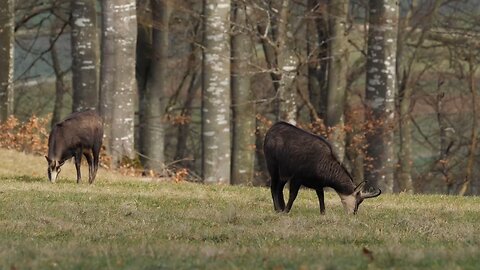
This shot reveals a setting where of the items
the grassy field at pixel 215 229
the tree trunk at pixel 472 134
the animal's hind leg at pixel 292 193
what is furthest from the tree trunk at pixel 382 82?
the animal's hind leg at pixel 292 193

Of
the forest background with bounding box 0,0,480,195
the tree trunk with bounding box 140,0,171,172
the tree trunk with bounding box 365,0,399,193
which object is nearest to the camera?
the tree trunk with bounding box 365,0,399,193

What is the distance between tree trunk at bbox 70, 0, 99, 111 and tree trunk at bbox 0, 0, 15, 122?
5624mm

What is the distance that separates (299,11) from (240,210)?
28.2 m

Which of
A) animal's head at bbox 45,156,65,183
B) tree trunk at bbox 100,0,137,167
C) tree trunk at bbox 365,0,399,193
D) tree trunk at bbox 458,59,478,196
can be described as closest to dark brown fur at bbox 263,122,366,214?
animal's head at bbox 45,156,65,183

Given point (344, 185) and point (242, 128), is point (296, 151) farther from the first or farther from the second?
point (242, 128)

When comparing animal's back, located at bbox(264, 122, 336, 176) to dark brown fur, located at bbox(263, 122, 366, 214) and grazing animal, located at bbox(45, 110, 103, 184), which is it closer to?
dark brown fur, located at bbox(263, 122, 366, 214)

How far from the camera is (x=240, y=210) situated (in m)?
20.5

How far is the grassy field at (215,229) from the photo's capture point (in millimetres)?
13227

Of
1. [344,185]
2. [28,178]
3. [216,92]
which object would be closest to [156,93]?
[216,92]

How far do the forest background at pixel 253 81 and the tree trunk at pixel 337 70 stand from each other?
49mm

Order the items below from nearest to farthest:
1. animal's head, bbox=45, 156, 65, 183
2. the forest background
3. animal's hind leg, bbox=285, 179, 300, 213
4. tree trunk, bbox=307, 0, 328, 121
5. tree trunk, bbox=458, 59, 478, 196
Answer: animal's hind leg, bbox=285, 179, 300, 213
animal's head, bbox=45, 156, 65, 183
the forest background
tree trunk, bbox=307, 0, 328, 121
tree trunk, bbox=458, 59, 478, 196

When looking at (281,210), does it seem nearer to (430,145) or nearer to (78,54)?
(78,54)

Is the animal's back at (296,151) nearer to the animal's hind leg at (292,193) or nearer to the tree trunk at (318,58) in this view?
the animal's hind leg at (292,193)

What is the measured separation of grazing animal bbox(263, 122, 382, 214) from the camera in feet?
69.2
